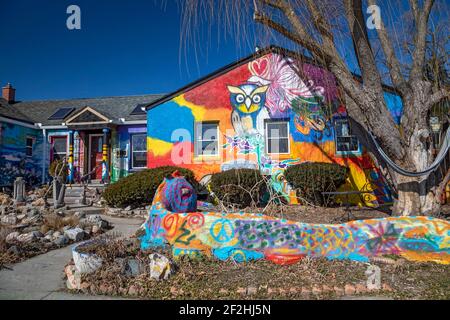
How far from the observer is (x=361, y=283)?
140 inches

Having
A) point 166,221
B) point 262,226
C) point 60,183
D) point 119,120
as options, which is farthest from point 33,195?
point 262,226

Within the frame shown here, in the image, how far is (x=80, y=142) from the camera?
15859mm

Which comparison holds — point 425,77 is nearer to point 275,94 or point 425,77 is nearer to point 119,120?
point 275,94

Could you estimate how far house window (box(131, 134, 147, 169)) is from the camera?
50.2 ft

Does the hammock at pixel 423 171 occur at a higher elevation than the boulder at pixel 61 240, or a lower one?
higher

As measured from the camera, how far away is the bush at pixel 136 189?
32.4ft

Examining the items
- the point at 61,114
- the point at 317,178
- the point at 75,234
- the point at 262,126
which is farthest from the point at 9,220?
the point at 61,114

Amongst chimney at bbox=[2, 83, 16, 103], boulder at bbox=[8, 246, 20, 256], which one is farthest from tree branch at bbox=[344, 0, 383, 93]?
chimney at bbox=[2, 83, 16, 103]

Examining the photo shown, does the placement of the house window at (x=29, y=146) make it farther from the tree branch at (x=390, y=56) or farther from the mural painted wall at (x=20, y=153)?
the tree branch at (x=390, y=56)

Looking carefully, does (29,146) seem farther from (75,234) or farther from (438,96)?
(438,96)

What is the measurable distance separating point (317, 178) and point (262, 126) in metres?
3.11

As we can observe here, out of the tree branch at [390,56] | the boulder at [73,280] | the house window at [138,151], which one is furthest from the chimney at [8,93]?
the tree branch at [390,56]

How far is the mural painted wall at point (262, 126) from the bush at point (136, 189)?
5.63 ft

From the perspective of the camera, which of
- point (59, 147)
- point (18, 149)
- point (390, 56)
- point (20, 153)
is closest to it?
point (390, 56)
